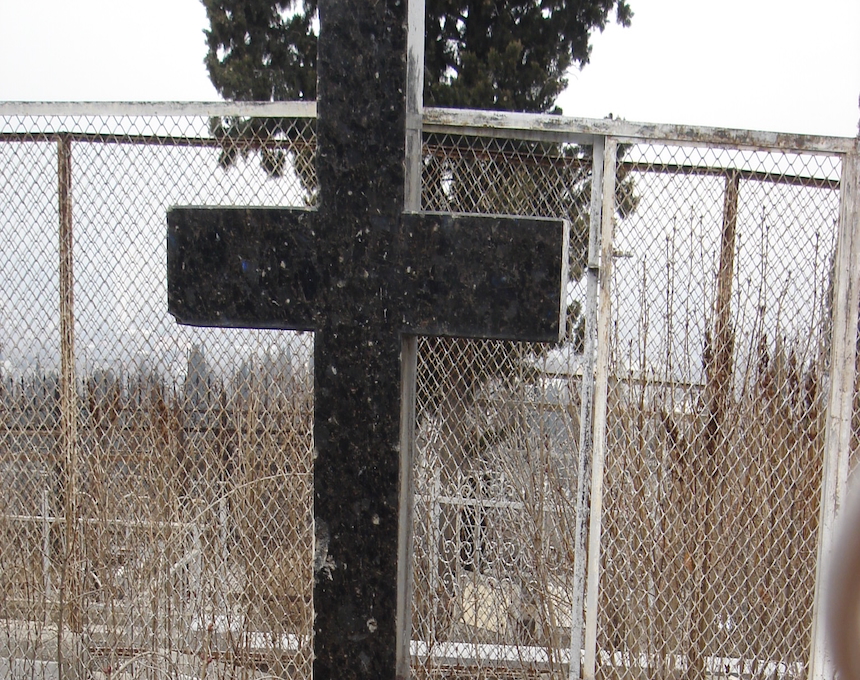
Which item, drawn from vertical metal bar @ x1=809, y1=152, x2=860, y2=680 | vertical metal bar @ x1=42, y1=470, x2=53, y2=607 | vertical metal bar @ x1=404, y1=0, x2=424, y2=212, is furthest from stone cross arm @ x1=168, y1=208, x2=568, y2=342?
vertical metal bar @ x1=42, y1=470, x2=53, y2=607

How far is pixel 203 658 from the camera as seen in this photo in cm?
289

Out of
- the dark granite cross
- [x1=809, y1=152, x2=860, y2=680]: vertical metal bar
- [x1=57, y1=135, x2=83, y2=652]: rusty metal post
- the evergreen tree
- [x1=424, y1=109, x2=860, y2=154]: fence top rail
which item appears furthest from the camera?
the evergreen tree

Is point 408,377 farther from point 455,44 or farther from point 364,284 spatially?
point 455,44

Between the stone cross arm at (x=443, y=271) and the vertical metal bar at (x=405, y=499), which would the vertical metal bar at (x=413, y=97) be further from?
the vertical metal bar at (x=405, y=499)

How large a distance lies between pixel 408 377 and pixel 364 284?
23cm

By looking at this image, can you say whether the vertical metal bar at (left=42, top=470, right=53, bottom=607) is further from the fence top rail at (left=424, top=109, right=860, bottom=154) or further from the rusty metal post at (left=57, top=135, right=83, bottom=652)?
the fence top rail at (left=424, top=109, right=860, bottom=154)

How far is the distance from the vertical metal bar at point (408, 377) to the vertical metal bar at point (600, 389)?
1103 millimetres

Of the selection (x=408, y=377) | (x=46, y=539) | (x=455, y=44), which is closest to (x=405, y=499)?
(x=408, y=377)

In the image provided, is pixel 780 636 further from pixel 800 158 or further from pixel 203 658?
pixel 203 658

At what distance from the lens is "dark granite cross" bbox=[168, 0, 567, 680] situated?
4.16 ft

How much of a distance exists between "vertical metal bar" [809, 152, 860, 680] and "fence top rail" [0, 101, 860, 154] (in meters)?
0.21

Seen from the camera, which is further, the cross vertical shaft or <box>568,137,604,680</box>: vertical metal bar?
<box>568,137,604,680</box>: vertical metal bar

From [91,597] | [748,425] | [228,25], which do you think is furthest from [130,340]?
[228,25]

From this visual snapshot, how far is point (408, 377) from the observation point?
4.56 ft
